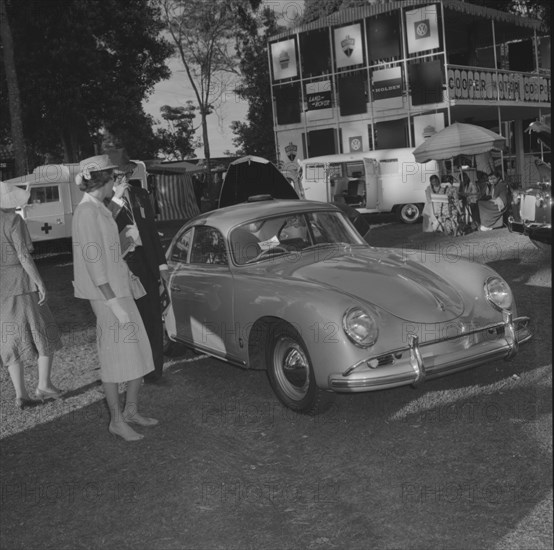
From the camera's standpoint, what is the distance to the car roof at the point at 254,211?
5930 millimetres

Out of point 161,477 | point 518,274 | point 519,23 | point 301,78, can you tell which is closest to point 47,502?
point 161,477

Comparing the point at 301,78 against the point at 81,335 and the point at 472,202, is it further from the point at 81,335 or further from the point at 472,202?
the point at 81,335

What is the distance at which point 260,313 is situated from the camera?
5141mm

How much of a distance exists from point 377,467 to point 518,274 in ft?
22.1

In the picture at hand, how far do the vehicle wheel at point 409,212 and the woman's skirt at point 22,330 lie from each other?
1561cm

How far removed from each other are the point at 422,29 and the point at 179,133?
3547 cm

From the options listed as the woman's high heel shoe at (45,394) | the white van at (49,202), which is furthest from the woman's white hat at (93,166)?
the white van at (49,202)

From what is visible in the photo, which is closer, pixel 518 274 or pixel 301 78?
pixel 518 274

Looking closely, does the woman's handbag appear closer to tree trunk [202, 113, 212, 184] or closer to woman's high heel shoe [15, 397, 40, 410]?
woman's high heel shoe [15, 397, 40, 410]

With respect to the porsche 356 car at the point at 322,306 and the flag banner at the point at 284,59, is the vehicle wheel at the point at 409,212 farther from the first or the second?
the porsche 356 car at the point at 322,306

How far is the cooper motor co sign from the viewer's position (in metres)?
24.5

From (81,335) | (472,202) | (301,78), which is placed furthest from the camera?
(301,78)

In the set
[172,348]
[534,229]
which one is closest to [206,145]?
[534,229]

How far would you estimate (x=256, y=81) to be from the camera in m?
44.1
